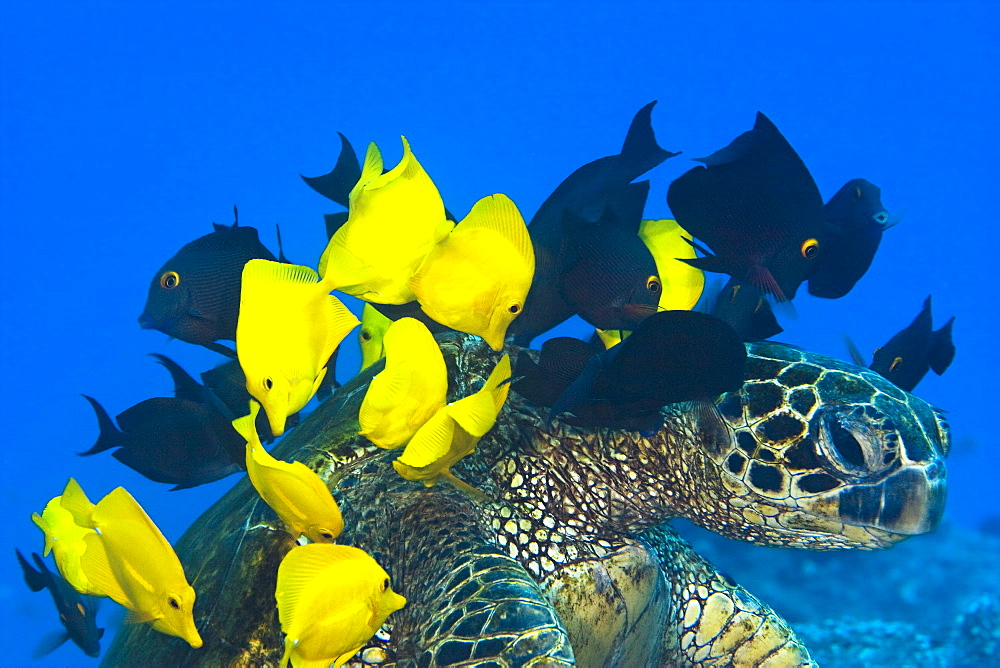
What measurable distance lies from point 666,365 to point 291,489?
3.27 ft

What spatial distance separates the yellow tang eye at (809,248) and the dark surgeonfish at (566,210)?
0.51 metres

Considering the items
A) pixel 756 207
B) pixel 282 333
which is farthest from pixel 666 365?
pixel 282 333

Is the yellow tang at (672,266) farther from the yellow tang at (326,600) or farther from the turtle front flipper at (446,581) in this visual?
the yellow tang at (326,600)

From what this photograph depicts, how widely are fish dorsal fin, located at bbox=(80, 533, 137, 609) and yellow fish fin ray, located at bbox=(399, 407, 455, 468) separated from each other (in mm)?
775

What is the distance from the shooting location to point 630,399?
5.49 ft

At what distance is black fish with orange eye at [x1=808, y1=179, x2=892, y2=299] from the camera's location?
190 cm

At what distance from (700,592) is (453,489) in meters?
1.14

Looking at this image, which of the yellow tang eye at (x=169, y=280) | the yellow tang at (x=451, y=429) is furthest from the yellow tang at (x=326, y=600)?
the yellow tang eye at (x=169, y=280)

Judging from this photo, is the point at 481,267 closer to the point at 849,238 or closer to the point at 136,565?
the point at 136,565

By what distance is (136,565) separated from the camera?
140cm

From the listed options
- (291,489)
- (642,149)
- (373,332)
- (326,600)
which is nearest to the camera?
(326,600)

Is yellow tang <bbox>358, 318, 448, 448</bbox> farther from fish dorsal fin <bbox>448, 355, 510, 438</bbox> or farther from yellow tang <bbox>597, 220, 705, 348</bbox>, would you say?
yellow tang <bbox>597, 220, 705, 348</bbox>

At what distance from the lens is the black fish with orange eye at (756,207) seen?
62.1 inches

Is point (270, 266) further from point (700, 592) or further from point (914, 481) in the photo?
point (700, 592)
